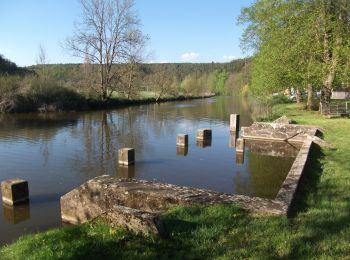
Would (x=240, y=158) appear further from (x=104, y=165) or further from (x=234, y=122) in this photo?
(x=234, y=122)

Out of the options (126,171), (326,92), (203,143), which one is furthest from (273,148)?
(326,92)

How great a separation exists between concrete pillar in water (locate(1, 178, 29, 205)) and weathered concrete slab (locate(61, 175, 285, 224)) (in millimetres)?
1874

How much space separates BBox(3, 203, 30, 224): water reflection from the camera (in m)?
8.65

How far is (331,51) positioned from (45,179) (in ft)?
70.9

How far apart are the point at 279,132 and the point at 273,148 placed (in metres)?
2.23

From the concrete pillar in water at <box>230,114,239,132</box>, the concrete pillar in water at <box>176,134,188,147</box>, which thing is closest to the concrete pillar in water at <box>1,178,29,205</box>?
the concrete pillar in water at <box>176,134,188,147</box>

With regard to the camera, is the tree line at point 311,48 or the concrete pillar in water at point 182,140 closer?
the concrete pillar in water at point 182,140

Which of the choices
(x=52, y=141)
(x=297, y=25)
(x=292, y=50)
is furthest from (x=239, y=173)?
(x=297, y=25)

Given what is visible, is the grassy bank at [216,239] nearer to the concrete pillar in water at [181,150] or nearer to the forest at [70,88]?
the concrete pillar in water at [181,150]

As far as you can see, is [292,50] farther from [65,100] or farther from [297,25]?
[65,100]

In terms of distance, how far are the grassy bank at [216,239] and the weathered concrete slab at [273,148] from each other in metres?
10.00

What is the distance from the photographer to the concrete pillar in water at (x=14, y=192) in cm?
948

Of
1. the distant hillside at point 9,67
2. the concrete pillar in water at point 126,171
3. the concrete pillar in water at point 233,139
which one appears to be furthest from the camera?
the distant hillside at point 9,67

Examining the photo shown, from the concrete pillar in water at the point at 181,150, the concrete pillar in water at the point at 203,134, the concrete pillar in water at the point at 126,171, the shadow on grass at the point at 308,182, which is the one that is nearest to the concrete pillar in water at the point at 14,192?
the concrete pillar in water at the point at 126,171
